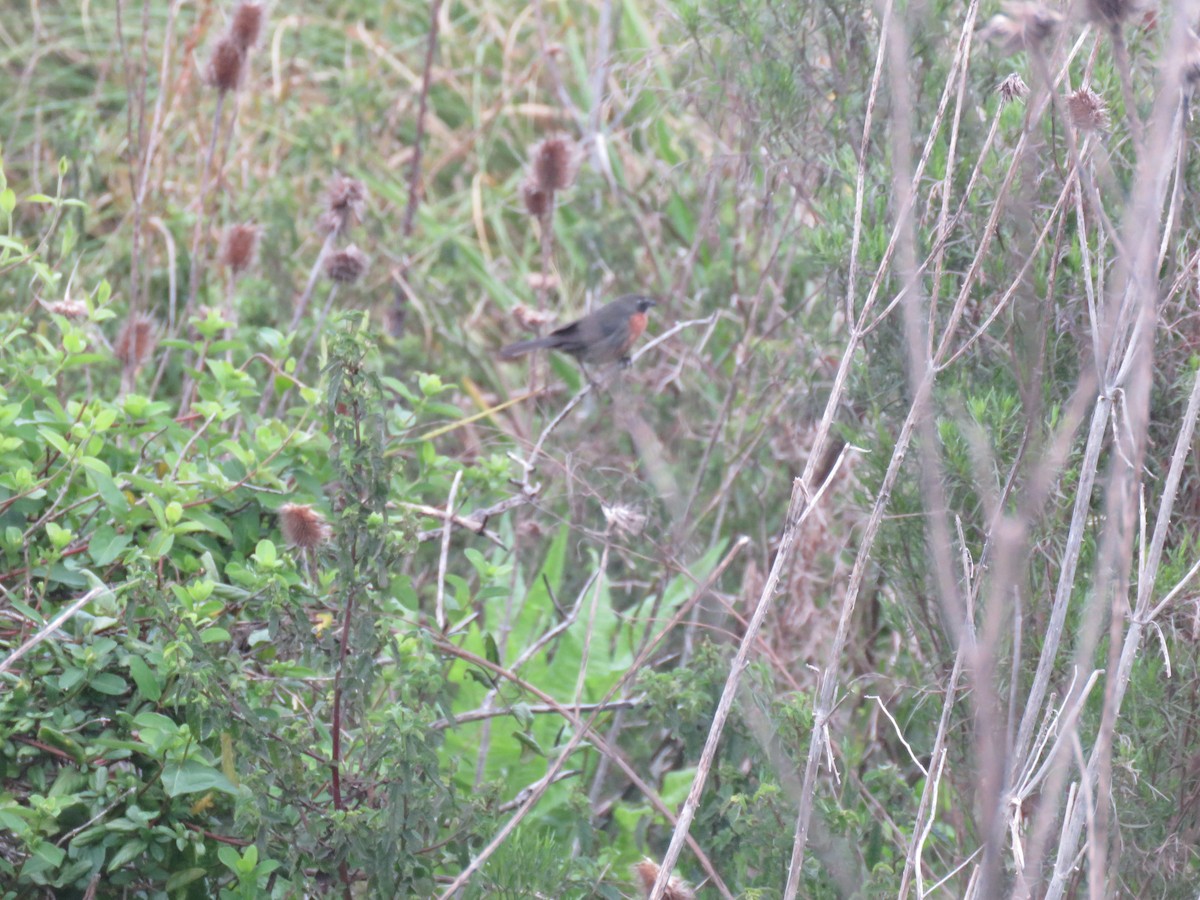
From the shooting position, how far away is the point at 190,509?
2.32 metres

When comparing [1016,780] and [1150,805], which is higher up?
[1016,780]

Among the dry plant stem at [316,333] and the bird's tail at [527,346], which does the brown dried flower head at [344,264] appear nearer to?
the dry plant stem at [316,333]

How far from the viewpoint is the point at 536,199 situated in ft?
12.8

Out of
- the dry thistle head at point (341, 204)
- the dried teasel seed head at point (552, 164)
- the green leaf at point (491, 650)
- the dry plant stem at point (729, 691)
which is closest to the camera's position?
the dry plant stem at point (729, 691)

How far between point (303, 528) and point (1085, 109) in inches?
53.6

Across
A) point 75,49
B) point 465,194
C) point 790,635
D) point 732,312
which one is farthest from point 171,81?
point 790,635

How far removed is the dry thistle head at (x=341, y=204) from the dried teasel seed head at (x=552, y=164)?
505 mm

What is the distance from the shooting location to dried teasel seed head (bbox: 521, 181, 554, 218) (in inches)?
153

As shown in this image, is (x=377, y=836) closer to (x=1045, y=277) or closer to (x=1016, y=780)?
(x=1016, y=780)

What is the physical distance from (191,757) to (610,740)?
0.97m

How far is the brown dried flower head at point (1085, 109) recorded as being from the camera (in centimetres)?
191

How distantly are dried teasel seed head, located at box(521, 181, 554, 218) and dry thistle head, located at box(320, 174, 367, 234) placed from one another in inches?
19.0

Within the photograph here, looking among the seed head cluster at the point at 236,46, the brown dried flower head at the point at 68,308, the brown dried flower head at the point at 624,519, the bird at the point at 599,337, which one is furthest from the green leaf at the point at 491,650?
the seed head cluster at the point at 236,46

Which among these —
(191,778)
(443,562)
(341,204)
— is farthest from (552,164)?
(191,778)
